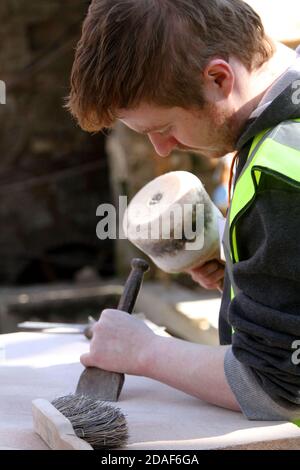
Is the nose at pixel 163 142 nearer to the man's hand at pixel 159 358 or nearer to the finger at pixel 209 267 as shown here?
the man's hand at pixel 159 358

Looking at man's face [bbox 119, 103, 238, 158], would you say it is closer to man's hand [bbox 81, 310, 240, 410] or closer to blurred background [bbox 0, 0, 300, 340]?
man's hand [bbox 81, 310, 240, 410]

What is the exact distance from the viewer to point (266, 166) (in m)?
1.53

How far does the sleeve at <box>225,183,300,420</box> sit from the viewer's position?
152 centimetres

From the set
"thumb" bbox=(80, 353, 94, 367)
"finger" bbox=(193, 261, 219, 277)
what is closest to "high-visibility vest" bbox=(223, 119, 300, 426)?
"thumb" bbox=(80, 353, 94, 367)

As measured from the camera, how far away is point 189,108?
1.67m

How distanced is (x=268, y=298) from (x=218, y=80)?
0.42 metres

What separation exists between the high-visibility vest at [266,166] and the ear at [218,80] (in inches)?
4.3

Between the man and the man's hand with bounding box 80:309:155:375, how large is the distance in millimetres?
57

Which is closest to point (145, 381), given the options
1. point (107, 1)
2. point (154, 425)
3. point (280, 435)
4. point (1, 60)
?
point (154, 425)

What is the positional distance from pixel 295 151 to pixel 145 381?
70 centimetres

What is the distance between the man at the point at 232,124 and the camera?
1.54 meters

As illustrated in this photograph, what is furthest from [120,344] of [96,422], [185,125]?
[185,125]

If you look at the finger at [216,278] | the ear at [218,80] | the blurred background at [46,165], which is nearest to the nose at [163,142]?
the ear at [218,80]
